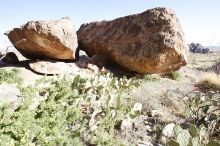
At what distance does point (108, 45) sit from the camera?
561 inches

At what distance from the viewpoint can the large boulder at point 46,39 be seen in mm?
12106

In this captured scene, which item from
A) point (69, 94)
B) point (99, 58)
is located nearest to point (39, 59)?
point (99, 58)

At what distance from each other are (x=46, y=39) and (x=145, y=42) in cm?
372

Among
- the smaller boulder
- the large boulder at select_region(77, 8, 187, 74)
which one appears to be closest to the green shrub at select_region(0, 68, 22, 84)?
the smaller boulder

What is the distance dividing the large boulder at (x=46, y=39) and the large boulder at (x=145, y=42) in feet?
5.23

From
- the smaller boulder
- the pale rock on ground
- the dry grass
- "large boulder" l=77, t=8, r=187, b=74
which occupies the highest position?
"large boulder" l=77, t=8, r=187, b=74

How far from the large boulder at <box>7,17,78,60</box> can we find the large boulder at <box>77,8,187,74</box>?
5.23 feet

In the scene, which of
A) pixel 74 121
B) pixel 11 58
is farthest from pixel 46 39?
pixel 74 121

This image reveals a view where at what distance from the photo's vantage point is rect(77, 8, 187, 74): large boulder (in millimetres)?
13211

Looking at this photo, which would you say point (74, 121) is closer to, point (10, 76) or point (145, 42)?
point (10, 76)

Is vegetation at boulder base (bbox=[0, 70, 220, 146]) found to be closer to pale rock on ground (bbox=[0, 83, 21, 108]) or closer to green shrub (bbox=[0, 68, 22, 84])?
pale rock on ground (bbox=[0, 83, 21, 108])

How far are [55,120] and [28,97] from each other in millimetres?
619

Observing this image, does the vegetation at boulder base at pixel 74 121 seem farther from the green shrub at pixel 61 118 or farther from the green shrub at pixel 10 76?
the green shrub at pixel 10 76

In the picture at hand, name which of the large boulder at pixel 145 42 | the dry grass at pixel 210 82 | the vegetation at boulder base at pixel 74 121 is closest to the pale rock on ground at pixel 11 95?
the vegetation at boulder base at pixel 74 121
